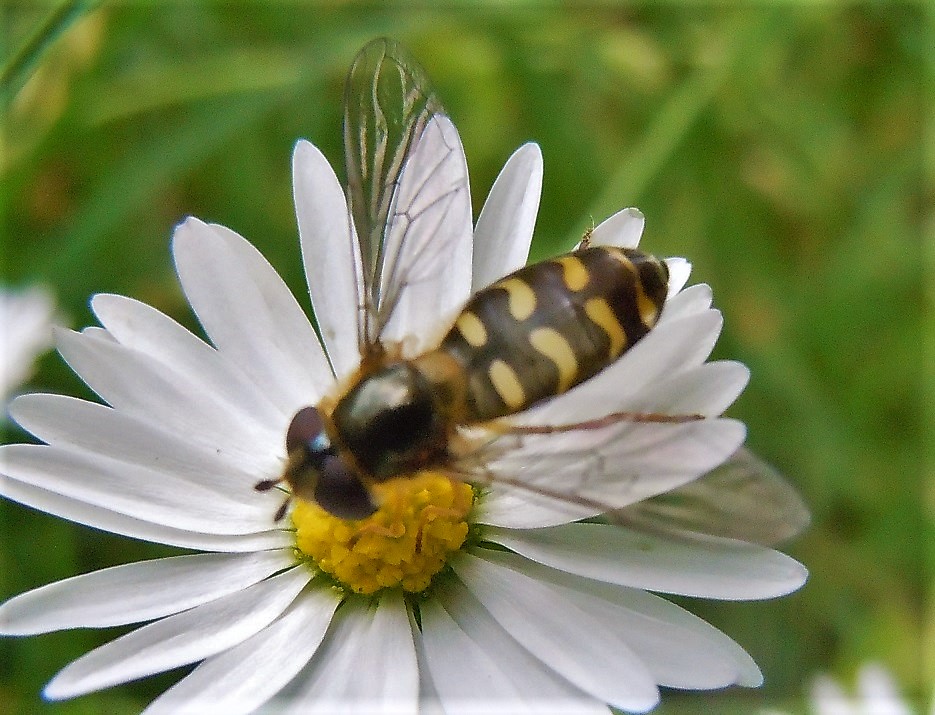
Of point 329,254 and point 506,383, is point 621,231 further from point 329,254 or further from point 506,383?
point 329,254

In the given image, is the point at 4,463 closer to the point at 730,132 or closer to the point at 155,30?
the point at 155,30

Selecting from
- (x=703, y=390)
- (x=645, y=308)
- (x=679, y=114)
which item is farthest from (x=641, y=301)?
(x=679, y=114)

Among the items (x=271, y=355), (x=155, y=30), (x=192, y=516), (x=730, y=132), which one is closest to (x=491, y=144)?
(x=730, y=132)

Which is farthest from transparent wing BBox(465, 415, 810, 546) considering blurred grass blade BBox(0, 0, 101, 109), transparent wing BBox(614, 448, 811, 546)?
blurred grass blade BBox(0, 0, 101, 109)

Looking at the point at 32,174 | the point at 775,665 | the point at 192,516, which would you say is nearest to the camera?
the point at 192,516

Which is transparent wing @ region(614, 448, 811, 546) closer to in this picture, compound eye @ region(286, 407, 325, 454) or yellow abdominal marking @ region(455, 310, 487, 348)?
yellow abdominal marking @ region(455, 310, 487, 348)
